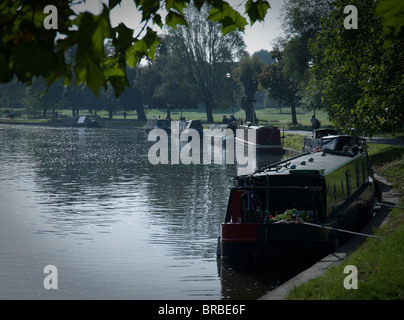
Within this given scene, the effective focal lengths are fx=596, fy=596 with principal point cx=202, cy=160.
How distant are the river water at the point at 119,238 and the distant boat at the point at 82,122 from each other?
63517 millimetres

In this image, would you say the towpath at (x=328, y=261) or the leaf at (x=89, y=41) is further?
the towpath at (x=328, y=261)

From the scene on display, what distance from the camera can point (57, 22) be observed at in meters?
4.78

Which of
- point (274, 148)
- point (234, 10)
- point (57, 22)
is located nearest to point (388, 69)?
point (234, 10)

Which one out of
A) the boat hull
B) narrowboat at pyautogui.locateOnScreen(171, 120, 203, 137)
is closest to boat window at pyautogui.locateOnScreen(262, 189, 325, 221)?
the boat hull

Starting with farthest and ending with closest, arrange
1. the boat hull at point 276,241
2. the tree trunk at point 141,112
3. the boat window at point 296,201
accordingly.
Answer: the tree trunk at point 141,112
the boat window at point 296,201
the boat hull at point 276,241

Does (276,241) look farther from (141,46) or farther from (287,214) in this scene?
(141,46)

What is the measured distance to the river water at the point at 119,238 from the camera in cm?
1223

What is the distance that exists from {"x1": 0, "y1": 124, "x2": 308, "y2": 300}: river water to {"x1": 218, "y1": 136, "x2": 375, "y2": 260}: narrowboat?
1.79 feet

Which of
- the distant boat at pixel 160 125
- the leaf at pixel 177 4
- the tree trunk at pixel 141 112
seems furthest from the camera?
the tree trunk at pixel 141 112

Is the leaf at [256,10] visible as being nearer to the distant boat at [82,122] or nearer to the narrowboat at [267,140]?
the narrowboat at [267,140]

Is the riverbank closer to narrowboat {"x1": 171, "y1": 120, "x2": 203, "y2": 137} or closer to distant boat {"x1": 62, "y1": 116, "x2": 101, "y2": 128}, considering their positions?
narrowboat {"x1": 171, "y1": 120, "x2": 203, "y2": 137}

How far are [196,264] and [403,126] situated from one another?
9505 mm

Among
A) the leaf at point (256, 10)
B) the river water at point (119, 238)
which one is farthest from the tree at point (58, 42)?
the river water at point (119, 238)

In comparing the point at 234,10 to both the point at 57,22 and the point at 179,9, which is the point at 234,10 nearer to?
the point at 179,9
